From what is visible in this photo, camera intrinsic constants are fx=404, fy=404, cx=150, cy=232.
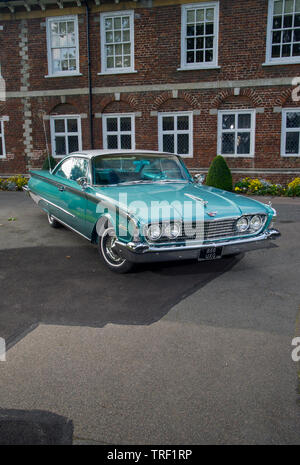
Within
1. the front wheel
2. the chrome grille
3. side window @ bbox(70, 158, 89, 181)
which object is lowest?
the front wheel

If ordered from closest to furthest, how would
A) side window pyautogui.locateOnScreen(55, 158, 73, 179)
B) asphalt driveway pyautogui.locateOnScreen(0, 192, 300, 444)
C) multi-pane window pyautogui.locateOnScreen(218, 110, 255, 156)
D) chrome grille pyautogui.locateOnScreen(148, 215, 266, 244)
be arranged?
asphalt driveway pyautogui.locateOnScreen(0, 192, 300, 444)
chrome grille pyautogui.locateOnScreen(148, 215, 266, 244)
side window pyautogui.locateOnScreen(55, 158, 73, 179)
multi-pane window pyautogui.locateOnScreen(218, 110, 255, 156)

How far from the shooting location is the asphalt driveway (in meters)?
2.62

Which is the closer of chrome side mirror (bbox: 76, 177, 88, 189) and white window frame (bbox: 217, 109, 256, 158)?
chrome side mirror (bbox: 76, 177, 88, 189)

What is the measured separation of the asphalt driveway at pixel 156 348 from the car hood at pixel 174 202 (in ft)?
3.00

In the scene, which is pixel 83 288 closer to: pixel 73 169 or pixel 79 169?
pixel 79 169

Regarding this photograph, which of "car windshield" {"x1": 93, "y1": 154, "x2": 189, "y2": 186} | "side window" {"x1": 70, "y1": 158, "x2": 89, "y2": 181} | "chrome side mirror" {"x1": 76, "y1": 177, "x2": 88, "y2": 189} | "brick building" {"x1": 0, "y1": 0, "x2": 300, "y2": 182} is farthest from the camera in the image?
"brick building" {"x1": 0, "y1": 0, "x2": 300, "y2": 182}

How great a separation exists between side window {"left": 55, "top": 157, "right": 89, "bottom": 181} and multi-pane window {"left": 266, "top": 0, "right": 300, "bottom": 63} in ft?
34.6

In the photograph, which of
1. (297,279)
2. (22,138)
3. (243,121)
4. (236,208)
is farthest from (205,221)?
(22,138)

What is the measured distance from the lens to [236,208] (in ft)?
18.0

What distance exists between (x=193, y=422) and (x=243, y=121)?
46.8 ft

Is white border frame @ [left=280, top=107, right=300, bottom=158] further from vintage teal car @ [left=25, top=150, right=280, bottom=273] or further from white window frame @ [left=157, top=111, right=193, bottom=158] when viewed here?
vintage teal car @ [left=25, top=150, right=280, bottom=273]

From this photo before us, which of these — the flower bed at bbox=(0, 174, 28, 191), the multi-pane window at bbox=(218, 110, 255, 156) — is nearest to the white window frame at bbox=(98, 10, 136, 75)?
the multi-pane window at bbox=(218, 110, 255, 156)

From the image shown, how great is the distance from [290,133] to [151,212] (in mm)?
11823
